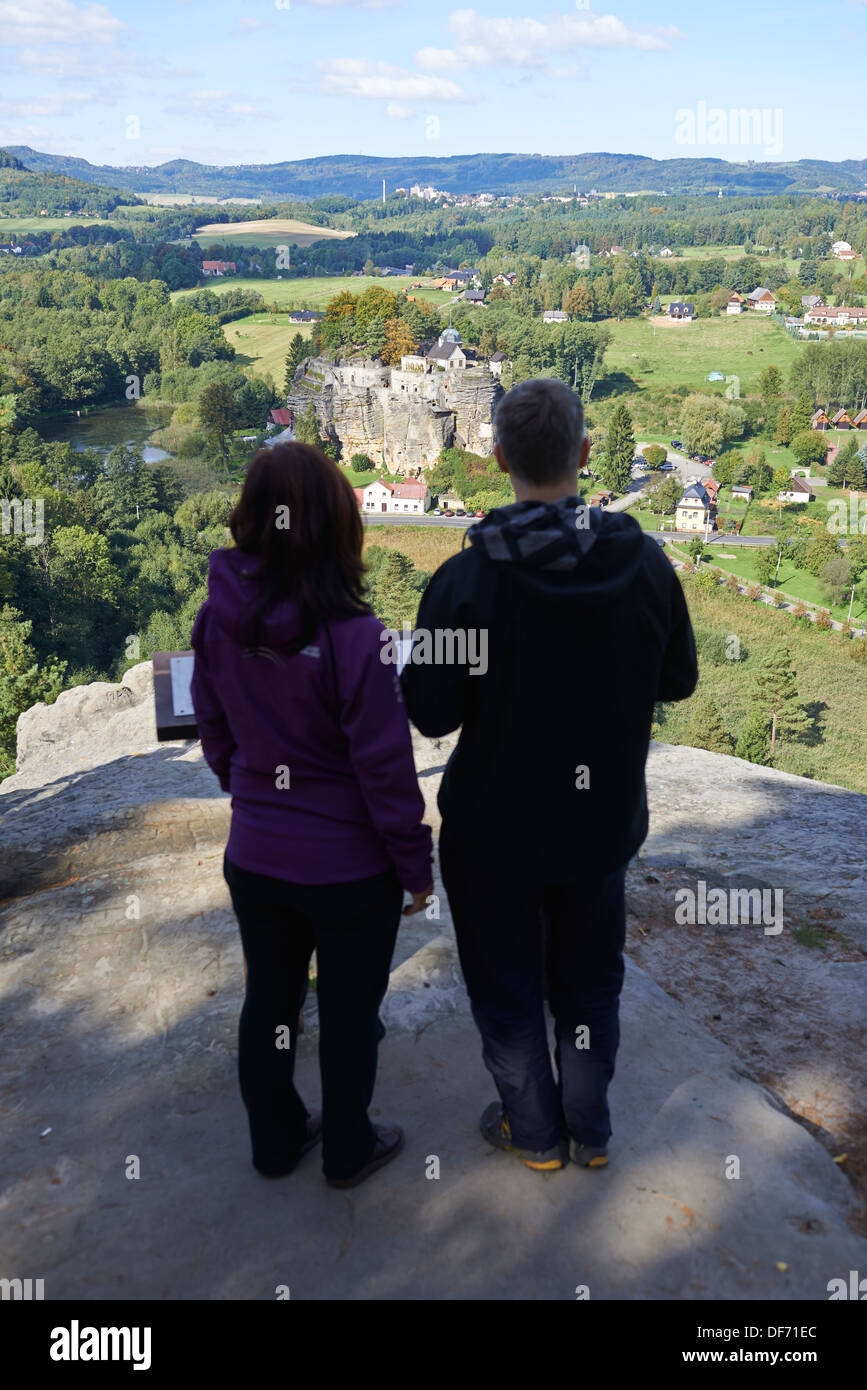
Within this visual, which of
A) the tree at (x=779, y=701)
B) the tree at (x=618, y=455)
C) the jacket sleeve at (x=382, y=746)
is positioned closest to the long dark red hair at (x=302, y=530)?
the jacket sleeve at (x=382, y=746)

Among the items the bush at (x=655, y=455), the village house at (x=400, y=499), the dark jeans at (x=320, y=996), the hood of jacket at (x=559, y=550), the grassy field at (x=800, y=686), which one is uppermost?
the hood of jacket at (x=559, y=550)

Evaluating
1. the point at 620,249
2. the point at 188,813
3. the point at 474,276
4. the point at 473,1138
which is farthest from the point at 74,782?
the point at 620,249

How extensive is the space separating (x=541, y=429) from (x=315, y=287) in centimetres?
12775

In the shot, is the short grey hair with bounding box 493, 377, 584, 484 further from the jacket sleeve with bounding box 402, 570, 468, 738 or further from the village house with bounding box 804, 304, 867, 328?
the village house with bounding box 804, 304, 867, 328

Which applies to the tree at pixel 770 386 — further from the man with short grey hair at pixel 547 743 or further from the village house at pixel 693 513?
the man with short grey hair at pixel 547 743

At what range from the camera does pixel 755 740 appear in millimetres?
28953

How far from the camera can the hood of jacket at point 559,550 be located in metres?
2.26

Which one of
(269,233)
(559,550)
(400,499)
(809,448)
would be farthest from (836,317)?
(559,550)

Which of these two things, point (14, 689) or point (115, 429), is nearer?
point (14, 689)

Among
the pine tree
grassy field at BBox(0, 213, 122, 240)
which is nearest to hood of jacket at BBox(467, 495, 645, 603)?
the pine tree

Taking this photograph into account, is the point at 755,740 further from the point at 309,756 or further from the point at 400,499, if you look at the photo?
the point at 400,499

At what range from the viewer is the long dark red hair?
2.29m

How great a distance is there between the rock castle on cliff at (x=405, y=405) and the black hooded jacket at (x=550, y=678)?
65163mm
